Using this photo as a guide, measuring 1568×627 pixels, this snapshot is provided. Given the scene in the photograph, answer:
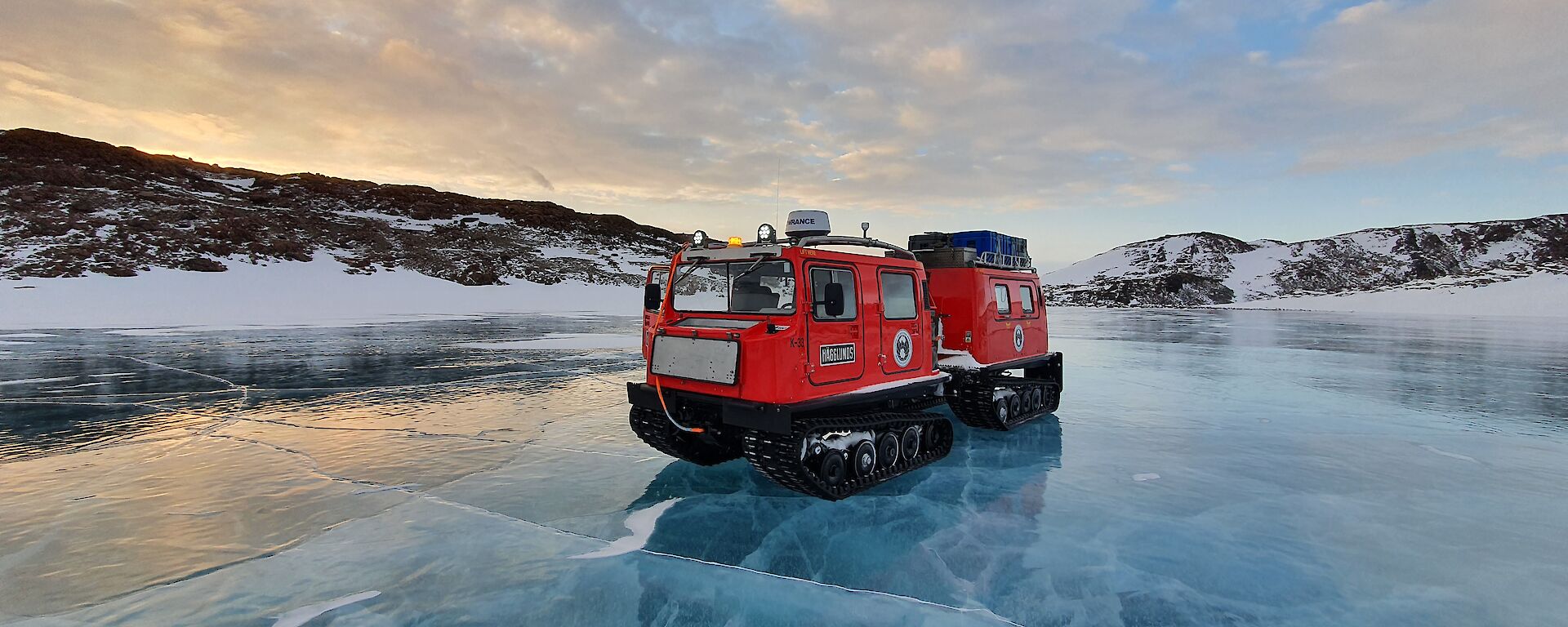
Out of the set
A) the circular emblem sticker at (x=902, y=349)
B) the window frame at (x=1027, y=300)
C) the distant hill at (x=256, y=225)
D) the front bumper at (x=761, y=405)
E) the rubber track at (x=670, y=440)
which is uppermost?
the distant hill at (x=256, y=225)

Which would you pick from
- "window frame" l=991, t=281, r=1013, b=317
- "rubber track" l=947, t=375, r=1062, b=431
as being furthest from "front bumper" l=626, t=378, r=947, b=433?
"window frame" l=991, t=281, r=1013, b=317

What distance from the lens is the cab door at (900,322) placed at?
7.24 meters

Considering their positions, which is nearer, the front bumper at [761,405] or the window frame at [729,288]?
the front bumper at [761,405]

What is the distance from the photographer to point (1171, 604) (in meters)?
4.54

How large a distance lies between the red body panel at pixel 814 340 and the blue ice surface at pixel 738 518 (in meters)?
1.25

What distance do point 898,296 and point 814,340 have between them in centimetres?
170

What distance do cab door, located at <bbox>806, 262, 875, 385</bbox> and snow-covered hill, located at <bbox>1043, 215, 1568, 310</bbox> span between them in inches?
3795

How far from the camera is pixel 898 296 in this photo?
7547mm

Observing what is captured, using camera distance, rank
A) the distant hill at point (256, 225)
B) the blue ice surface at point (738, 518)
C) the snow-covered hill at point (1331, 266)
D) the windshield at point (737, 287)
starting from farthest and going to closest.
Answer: the snow-covered hill at point (1331, 266), the distant hill at point (256, 225), the windshield at point (737, 287), the blue ice surface at point (738, 518)

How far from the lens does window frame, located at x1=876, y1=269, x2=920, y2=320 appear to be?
719 cm

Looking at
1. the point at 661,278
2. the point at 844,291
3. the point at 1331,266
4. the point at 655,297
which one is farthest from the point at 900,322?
the point at 1331,266

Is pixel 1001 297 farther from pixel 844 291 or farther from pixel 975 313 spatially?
pixel 844 291

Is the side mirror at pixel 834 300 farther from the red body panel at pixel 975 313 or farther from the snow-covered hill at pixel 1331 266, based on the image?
the snow-covered hill at pixel 1331 266

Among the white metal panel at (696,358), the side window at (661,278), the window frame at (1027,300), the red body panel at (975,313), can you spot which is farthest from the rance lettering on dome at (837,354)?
the window frame at (1027,300)
